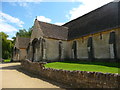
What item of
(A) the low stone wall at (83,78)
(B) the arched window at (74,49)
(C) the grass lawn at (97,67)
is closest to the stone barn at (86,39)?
(B) the arched window at (74,49)

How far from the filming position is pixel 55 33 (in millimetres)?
25750

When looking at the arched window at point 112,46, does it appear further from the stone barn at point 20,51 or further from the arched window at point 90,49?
the stone barn at point 20,51

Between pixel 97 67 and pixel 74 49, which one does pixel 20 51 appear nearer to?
pixel 74 49

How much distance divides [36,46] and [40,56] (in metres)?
3.64

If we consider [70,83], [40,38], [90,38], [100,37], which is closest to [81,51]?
[90,38]

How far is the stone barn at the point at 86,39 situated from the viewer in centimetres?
1748

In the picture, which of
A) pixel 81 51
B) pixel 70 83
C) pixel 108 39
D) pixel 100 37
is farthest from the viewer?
pixel 81 51

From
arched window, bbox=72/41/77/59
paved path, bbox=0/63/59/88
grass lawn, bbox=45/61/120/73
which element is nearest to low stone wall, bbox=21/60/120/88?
paved path, bbox=0/63/59/88

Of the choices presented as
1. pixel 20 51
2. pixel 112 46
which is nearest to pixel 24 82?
pixel 112 46

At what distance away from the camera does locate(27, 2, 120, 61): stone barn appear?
1748 cm

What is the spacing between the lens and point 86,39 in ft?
70.9

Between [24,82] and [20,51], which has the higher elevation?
[20,51]

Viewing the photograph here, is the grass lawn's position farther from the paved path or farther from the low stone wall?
the paved path

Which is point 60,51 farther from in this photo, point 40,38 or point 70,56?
point 40,38
